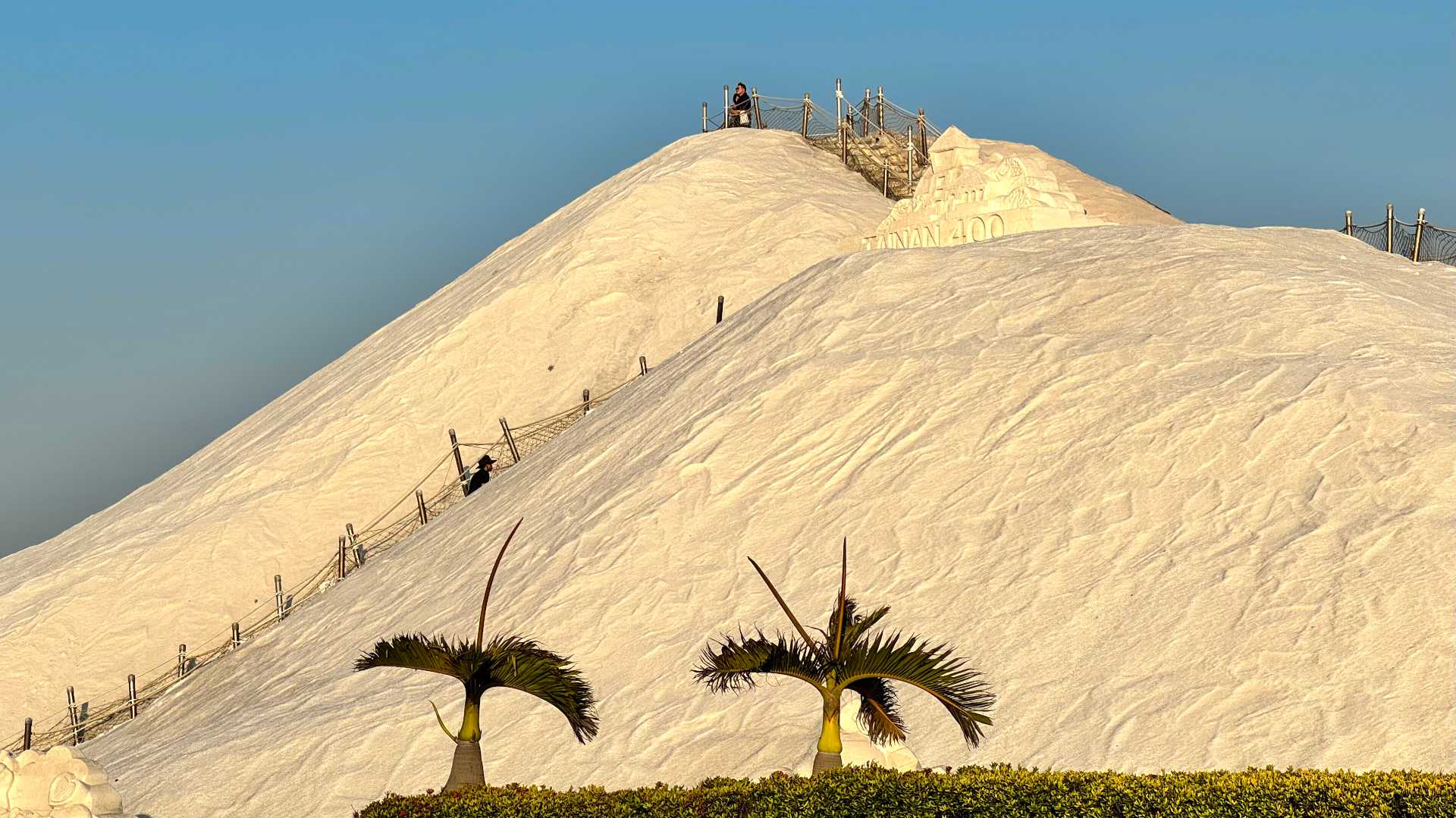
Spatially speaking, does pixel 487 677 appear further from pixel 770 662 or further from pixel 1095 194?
pixel 1095 194

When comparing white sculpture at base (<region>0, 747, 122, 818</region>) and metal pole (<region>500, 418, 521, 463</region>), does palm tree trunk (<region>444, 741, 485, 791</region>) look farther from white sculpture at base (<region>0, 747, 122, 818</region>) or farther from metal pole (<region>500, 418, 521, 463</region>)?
metal pole (<region>500, 418, 521, 463</region>)

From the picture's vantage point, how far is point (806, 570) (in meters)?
17.4

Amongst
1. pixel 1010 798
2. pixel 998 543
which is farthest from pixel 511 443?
pixel 1010 798

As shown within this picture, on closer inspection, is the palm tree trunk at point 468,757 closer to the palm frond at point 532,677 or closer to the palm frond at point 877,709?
the palm frond at point 532,677

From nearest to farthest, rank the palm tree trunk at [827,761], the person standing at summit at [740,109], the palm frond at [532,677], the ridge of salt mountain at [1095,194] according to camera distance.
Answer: the palm tree trunk at [827,761] < the palm frond at [532,677] < the ridge of salt mountain at [1095,194] < the person standing at summit at [740,109]

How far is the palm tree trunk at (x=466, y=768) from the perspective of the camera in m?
11.9

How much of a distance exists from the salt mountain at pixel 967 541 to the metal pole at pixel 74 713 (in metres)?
0.54

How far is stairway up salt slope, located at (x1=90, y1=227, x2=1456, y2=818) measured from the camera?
14055 millimetres

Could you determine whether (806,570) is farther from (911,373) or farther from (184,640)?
(184,640)

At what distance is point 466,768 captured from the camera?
11.9 meters

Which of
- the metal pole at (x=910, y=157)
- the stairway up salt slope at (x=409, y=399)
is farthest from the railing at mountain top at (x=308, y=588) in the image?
the metal pole at (x=910, y=157)

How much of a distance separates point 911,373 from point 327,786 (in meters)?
8.48

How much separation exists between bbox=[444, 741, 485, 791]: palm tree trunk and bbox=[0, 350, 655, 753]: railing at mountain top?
11719 mm

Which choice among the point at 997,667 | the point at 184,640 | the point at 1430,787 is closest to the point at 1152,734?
the point at 997,667
